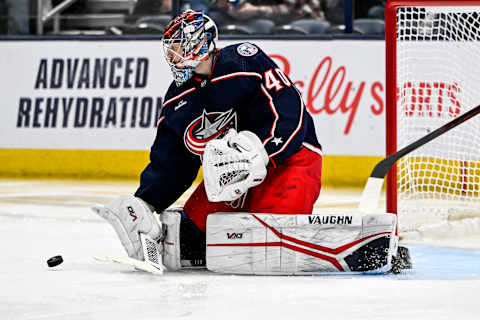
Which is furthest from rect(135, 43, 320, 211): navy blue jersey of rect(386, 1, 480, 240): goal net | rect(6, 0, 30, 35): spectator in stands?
rect(6, 0, 30, 35): spectator in stands

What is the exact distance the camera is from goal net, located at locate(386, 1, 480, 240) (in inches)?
155

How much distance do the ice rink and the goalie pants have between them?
0.22 m

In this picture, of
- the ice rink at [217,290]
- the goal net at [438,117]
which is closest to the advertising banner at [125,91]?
Result: the goal net at [438,117]

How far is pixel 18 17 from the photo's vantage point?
719 cm

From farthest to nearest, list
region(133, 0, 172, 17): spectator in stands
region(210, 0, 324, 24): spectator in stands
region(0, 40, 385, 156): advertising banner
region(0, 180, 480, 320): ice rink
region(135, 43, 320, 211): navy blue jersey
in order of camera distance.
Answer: region(133, 0, 172, 17): spectator in stands < region(210, 0, 324, 24): spectator in stands < region(0, 40, 385, 156): advertising banner < region(135, 43, 320, 211): navy blue jersey < region(0, 180, 480, 320): ice rink

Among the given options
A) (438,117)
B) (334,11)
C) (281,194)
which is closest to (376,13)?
(334,11)

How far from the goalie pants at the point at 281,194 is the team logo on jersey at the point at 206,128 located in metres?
0.19

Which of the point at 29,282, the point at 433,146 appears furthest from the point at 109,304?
the point at 433,146

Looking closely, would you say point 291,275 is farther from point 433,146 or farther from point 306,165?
point 433,146

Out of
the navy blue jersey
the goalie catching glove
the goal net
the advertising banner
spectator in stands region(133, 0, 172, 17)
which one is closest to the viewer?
the goalie catching glove

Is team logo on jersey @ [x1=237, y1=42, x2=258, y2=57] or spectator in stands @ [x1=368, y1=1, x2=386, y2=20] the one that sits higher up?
team logo on jersey @ [x1=237, y1=42, x2=258, y2=57]

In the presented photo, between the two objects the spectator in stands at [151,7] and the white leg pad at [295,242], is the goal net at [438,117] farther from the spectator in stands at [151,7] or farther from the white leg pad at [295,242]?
the spectator in stands at [151,7]

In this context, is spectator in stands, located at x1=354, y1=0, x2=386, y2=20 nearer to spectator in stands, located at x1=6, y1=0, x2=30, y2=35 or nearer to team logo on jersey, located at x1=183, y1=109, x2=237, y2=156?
spectator in stands, located at x1=6, y1=0, x2=30, y2=35

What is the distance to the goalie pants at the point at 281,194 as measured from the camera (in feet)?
9.03
